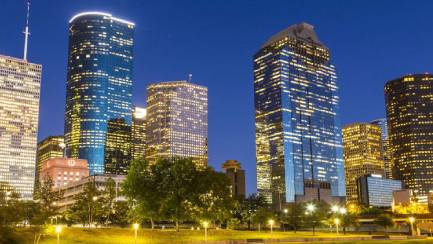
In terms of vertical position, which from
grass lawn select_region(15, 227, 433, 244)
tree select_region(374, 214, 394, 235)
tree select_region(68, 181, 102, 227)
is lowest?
grass lawn select_region(15, 227, 433, 244)

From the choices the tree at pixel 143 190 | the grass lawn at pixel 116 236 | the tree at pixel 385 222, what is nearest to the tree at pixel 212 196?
the grass lawn at pixel 116 236

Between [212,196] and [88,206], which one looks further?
[88,206]

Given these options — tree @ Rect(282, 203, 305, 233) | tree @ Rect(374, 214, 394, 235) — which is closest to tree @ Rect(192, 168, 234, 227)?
tree @ Rect(282, 203, 305, 233)

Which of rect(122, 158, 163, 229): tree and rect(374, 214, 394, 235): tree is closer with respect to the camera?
rect(122, 158, 163, 229): tree

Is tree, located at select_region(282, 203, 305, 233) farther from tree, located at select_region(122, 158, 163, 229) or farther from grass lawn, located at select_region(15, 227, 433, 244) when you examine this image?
grass lawn, located at select_region(15, 227, 433, 244)

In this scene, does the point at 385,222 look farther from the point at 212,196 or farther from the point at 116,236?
the point at 116,236

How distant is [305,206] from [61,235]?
112621 millimetres

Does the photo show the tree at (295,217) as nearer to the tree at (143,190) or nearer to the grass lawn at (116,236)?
the tree at (143,190)

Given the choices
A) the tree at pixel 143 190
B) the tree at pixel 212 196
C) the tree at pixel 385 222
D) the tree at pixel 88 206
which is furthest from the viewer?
the tree at pixel 385 222

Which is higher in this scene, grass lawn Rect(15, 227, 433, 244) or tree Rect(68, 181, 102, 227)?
tree Rect(68, 181, 102, 227)

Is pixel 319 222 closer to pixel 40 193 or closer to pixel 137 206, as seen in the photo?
pixel 137 206

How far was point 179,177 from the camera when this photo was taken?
4230 inches

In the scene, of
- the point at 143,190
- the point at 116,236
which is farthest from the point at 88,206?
the point at 116,236

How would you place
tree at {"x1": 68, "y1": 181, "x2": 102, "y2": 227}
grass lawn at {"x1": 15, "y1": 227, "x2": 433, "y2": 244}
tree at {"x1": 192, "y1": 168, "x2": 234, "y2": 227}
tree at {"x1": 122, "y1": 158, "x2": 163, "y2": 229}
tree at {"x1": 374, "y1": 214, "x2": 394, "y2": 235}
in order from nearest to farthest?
grass lawn at {"x1": 15, "y1": 227, "x2": 433, "y2": 244}, tree at {"x1": 122, "y1": 158, "x2": 163, "y2": 229}, tree at {"x1": 192, "y1": 168, "x2": 234, "y2": 227}, tree at {"x1": 68, "y1": 181, "x2": 102, "y2": 227}, tree at {"x1": 374, "y1": 214, "x2": 394, "y2": 235}
